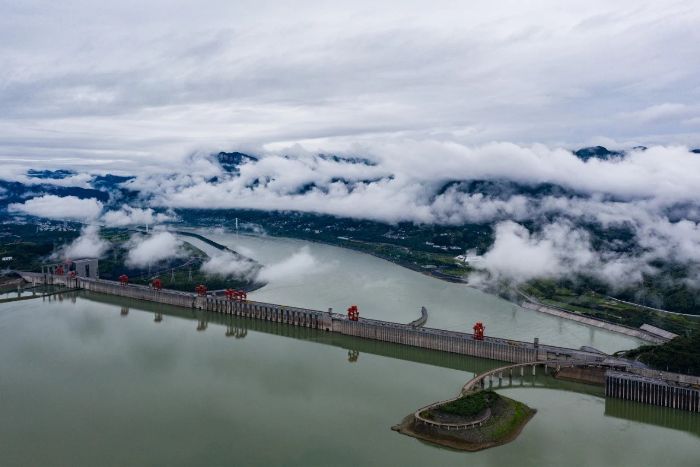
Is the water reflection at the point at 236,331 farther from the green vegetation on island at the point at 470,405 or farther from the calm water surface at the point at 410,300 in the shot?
the green vegetation on island at the point at 470,405

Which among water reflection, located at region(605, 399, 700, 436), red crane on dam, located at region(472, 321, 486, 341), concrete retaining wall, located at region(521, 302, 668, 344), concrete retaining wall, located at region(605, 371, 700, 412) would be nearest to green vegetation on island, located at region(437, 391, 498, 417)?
water reflection, located at region(605, 399, 700, 436)

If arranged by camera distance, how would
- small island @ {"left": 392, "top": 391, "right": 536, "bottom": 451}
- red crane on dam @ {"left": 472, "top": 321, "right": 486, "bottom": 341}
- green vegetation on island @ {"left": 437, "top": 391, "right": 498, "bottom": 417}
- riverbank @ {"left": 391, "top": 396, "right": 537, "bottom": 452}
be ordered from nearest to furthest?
riverbank @ {"left": 391, "top": 396, "right": 537, "bottom": 452} < small island @ {"left": 392, "top": 391, "right": 536, "bottom": 451} < green vegetation on island @ {"left": 437, "top": 391, "right": 498, "bottom": 417} < red crane on dam @ {"left": 472, "top": 321, "right": 486, "bottom": 341}

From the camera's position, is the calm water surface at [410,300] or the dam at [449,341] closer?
the dam at [449,341]

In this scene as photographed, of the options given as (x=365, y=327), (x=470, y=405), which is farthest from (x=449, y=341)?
(x=470, y=405)

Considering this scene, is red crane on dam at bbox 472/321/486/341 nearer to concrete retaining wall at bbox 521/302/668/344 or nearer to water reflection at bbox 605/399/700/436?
water reflection at bbox 605/399/700/436

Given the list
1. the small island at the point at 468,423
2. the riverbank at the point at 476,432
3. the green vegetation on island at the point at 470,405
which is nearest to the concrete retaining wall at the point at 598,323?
the small island at the point at 468,423

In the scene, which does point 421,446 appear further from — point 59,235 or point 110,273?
point 59,235

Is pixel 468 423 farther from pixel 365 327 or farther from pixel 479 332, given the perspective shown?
pixel 365 327

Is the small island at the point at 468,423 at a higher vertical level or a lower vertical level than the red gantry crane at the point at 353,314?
lower

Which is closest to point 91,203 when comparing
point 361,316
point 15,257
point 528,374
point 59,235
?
point 59,235
